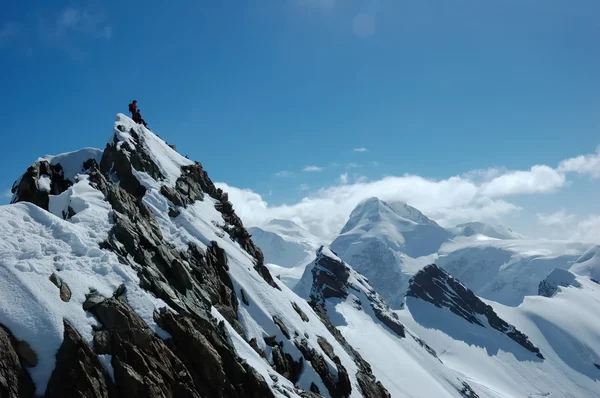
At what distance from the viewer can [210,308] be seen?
2850 cm

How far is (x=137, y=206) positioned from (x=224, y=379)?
62.6ft

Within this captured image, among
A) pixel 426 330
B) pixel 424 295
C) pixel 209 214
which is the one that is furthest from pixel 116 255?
pixel 424 295

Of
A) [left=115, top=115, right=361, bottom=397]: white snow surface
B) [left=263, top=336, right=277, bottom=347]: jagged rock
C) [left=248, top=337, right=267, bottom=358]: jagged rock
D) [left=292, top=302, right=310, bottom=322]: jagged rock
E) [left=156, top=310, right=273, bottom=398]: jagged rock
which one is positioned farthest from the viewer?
[left=292, top=302, right=310, bottom=322]: jagged rock

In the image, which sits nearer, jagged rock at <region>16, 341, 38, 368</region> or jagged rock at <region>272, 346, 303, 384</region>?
jagged rock at <region>16, 341, 38, 368</region>

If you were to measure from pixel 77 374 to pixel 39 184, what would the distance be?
30.2 m

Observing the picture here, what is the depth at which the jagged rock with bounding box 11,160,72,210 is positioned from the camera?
1559 inches

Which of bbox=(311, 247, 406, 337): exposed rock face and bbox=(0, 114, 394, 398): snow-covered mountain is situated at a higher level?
bbox=(311, 247, 406, 337): exposed rock face

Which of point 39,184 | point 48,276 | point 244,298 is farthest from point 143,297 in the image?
point 39,184

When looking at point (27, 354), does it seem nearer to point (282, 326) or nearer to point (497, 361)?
point (282, 326)

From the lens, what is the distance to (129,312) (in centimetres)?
2022

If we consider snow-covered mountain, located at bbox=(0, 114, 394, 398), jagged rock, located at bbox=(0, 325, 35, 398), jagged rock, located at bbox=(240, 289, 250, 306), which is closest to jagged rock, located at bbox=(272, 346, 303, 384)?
snow-covered mountain, located at bbox=(0, 114, 394, 398)

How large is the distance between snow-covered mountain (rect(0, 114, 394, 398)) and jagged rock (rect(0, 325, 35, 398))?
0.04m

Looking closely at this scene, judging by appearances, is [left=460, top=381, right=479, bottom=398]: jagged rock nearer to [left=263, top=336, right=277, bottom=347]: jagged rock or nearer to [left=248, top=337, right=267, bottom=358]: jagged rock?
[left=263, top=336, right=277, bottom=347]: jagged rock

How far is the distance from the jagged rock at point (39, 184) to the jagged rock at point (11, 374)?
78.4ft
